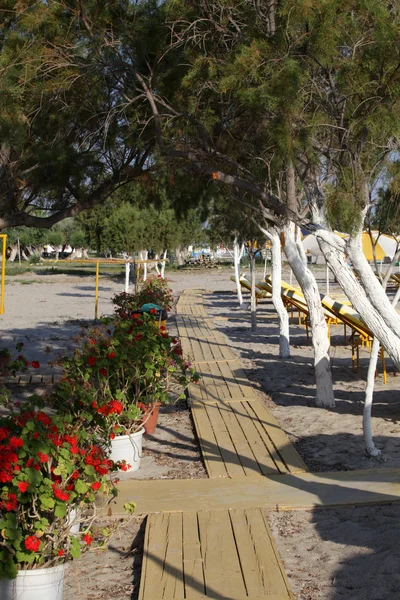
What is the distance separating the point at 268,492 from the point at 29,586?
97.6 inches

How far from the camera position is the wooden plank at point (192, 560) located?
387 centimetres

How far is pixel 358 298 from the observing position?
5469 millimetres

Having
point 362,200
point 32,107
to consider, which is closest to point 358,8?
point 362,200

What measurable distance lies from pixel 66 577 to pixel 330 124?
3.81 meters

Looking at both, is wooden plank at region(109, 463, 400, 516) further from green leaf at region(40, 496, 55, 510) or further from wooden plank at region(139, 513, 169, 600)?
green leaf at region(40, 496, 55, 510)

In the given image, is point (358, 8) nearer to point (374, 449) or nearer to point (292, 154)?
point (292, 154)

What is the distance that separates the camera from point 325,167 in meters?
6.37

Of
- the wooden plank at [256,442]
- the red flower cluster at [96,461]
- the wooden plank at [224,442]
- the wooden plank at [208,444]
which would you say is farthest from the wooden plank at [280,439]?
the red flower cluster at [96,461]

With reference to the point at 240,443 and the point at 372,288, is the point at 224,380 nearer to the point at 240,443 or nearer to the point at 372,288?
the point at 240,443

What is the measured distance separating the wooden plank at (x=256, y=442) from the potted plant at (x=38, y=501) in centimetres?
268

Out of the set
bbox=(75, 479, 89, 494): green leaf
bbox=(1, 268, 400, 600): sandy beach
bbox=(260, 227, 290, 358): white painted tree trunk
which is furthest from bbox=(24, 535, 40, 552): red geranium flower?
bbox=(260, 227, 290, 358): white painted tree trunk

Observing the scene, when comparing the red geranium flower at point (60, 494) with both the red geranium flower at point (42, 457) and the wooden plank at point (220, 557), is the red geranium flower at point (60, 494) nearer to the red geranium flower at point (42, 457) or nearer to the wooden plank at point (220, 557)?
the red geranium flower at point (42, 457)

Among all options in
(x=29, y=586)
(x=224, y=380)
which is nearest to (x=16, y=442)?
(x=29, y=586)

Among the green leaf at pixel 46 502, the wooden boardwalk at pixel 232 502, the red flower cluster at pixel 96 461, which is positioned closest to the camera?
the green leaf at pixel 46 502
